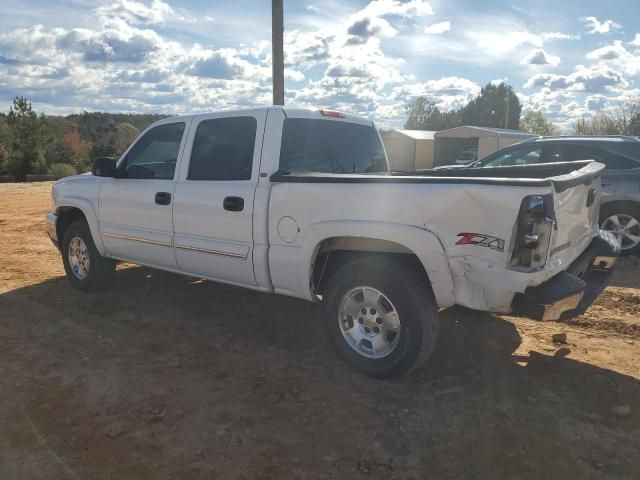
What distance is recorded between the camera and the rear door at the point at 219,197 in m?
4.19

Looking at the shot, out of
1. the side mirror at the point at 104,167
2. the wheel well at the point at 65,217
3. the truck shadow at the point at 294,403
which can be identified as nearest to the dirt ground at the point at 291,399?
the truck shadow at the point at 294,403

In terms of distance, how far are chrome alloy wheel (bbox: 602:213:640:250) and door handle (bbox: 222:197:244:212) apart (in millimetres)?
5215

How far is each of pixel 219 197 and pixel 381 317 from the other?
65.4 inches

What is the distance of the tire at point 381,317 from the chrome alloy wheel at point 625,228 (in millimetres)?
4720

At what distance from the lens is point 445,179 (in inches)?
127

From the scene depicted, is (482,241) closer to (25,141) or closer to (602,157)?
(602,157)

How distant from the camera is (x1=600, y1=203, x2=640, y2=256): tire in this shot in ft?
22.6

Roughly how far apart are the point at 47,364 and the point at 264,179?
85.8 inches

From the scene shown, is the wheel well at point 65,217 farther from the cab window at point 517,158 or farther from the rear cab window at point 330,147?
the cab window at point 517,158

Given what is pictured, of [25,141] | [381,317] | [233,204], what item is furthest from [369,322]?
[25,141]

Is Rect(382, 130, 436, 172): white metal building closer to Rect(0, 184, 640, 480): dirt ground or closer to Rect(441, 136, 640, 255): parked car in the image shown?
Rect(441, 136, 640, 255): parked car

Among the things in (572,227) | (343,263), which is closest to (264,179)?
(343,263)

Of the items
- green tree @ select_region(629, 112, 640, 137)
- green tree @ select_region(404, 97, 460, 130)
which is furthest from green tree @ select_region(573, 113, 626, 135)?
green tree @ select_region(404, 97, 460, 130)

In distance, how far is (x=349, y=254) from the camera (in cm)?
384
